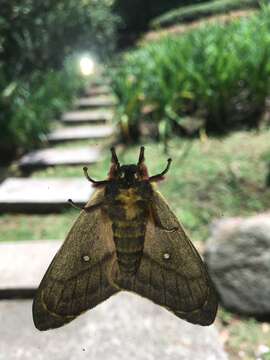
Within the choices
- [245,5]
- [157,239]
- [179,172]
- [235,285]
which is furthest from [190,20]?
[157,239]

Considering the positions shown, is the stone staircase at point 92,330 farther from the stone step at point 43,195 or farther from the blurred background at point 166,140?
the stone step at point 43,195

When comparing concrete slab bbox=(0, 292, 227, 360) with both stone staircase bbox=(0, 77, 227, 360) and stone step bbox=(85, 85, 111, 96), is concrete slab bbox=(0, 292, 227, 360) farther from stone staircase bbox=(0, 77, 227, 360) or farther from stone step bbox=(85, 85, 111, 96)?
stone step bbox=(85, 85, 111, 96)

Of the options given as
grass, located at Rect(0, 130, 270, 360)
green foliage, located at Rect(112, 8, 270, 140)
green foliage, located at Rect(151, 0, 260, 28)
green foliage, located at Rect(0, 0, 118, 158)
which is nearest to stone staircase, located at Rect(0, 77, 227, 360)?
grass, located at Rect(0, 130, 270, 360)

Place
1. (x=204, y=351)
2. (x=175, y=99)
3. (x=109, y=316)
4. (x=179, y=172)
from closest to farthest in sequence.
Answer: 1. (x=204, y=351)
2. (x=109, y=316)
3. (x=179, y=172)
4. (x=175, y=99)

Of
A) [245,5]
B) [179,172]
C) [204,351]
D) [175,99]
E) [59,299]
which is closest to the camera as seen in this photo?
[59,299]

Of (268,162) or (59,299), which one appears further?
(268,162)

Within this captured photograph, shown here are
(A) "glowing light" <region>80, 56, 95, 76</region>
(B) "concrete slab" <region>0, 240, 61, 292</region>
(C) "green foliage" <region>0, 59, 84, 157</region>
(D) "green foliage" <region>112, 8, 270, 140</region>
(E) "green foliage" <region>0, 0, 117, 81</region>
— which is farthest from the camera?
(C) "green foliage" <region>0, 59, 84, 157</region>

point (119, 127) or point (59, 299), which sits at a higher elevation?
point (59, 299)

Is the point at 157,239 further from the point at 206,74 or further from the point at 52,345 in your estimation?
the point at 206,74

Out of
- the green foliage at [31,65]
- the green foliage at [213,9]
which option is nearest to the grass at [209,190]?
the green foliage at [31,65]
